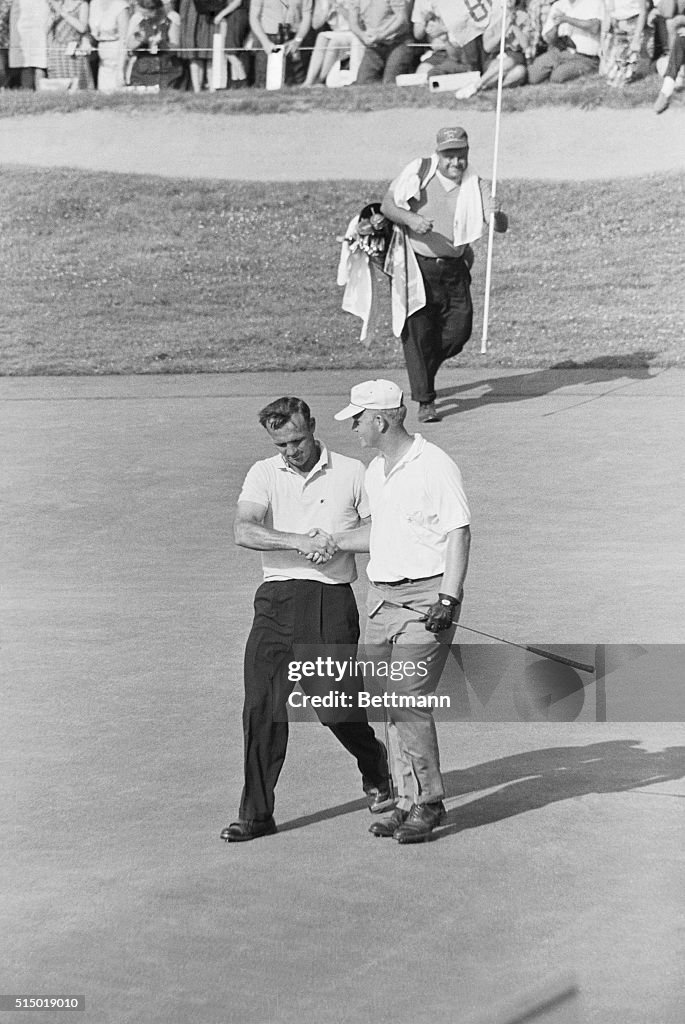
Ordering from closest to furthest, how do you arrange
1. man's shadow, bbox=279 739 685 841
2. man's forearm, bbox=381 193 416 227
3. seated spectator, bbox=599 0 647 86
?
man's shadow, bbox=279 739 685 841, man's forearm, bbox=381 193 416 227, seated spectator, bbox=599 0 647 86

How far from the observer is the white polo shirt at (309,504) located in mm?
6434

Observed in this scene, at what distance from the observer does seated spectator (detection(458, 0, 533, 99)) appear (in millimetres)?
18859

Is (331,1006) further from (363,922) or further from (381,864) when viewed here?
(381,864)

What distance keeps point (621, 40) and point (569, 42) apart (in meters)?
0.55

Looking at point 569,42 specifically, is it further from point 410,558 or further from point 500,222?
point 410,558

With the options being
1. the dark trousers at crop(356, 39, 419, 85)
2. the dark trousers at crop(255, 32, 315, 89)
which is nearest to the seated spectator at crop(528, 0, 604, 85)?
the dark trousers at crop(356, 39, 419, 85)

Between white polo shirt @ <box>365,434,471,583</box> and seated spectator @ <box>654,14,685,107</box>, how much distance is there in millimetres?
14298

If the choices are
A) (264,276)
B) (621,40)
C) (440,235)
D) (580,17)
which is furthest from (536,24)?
(440,235)

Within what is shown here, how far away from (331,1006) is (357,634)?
5.67ft

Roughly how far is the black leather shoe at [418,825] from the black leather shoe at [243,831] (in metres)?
0.47

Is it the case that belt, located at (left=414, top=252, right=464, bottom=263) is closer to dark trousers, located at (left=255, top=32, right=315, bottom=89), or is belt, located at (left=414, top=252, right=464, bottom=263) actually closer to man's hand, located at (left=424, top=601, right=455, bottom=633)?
dark trousers, located at (left=255, top=32, right=315, bottom=89)

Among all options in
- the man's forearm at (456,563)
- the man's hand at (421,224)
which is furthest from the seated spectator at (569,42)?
the man's forearm at (456,563)

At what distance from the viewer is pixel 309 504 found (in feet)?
21.2

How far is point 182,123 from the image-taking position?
64.8 feet
